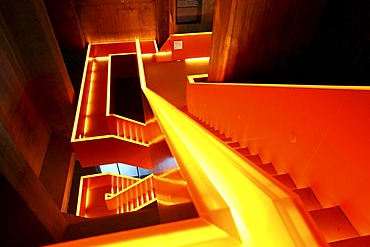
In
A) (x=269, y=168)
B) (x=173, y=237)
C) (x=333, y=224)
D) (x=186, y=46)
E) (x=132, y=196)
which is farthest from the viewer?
(x=186, y=46)

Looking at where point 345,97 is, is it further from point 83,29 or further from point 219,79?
point 83,29

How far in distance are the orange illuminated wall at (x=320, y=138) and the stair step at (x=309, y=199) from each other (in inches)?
1.7

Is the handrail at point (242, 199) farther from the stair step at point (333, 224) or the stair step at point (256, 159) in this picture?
the stair step at point (256, 159)

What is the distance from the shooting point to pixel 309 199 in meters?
1.97

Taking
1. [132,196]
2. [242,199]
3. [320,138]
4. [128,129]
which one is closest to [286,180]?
[320,138]

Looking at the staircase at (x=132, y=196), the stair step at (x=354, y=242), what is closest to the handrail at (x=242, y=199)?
the stair step at (x=354, y=242)

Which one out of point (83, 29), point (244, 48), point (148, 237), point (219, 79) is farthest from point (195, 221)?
point (83, 29)

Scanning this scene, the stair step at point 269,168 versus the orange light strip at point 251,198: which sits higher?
the stair step at point 269,168

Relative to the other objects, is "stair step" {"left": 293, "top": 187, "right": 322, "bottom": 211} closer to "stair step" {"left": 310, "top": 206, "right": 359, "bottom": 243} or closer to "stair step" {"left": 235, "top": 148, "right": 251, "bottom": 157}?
"stair step" {"left": 310, "top": 206, "right": 359, "bottom": 243}

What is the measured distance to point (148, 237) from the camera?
857 millimetres

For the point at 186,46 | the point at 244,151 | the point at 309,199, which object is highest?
the point at 186,46

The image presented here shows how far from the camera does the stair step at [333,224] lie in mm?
1566

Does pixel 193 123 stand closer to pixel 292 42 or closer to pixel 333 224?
pixel 333 224

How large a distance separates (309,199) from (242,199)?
153cm
